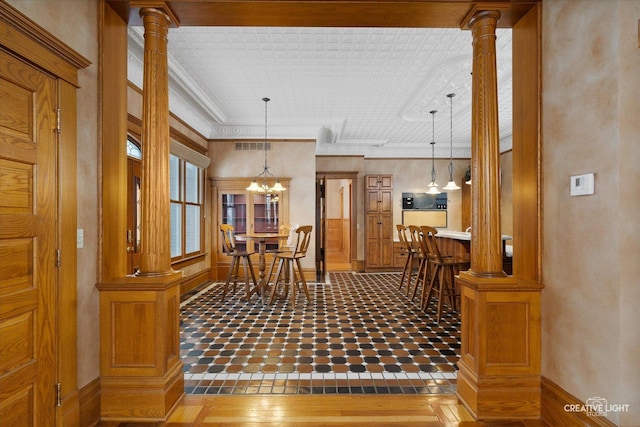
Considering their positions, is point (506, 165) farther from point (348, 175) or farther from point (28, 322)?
point (28, 322)

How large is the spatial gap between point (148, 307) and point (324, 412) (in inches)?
52.4

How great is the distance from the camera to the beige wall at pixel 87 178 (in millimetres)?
2047

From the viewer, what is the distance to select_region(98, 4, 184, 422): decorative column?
2.14 meters

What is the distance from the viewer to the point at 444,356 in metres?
3.06

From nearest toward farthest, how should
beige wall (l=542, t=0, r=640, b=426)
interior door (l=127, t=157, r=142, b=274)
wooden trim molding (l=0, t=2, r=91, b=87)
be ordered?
wooden trim molding (l=0, t=2, r=91, b=87)
beige wall (l=542, t=0, r=640, b=426)
interior door (l=127, t=157, r=142, b=274)

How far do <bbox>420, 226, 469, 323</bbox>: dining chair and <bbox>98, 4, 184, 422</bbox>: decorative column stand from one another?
3.05 meters

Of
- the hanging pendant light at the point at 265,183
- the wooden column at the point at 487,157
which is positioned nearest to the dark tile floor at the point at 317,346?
the wooden column at the point at 487,157

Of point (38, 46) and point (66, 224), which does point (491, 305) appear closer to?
point (66, 224)

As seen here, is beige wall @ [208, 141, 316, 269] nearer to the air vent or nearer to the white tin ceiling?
the air vent

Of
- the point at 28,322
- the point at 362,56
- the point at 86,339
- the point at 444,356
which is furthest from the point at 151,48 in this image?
the point at 444,356

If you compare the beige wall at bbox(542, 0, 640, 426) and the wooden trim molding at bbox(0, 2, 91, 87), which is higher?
the wooden trim molding at bbox(0, 2, 91, 87)

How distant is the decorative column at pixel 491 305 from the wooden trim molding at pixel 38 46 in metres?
2.53

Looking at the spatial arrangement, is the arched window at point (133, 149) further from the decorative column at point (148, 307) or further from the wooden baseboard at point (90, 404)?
the wooden baseboard at point (90, 404)

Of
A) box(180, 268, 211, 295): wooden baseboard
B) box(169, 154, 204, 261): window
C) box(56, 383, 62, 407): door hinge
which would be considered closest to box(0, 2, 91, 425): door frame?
box(56, 383, 62, 407): door hinge
